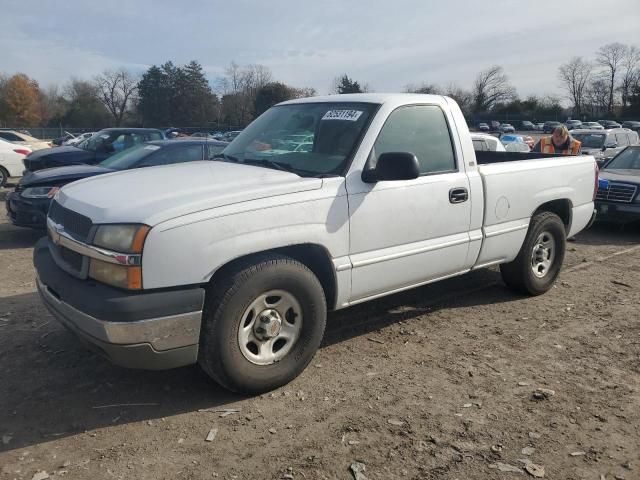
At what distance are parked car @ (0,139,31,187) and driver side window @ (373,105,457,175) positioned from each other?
12.9 metres

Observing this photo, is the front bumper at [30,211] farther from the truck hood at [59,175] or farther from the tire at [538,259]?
the tire at [538,259]

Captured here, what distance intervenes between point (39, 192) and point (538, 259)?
261 inches

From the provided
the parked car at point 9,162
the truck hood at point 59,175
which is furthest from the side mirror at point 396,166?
the parked car at point 9,162

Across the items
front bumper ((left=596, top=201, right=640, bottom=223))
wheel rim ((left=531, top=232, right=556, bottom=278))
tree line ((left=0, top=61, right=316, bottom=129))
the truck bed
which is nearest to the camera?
wheel rim ((left=531, top=232, right=556, bottom=278))

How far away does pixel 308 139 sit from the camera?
13.9 feet

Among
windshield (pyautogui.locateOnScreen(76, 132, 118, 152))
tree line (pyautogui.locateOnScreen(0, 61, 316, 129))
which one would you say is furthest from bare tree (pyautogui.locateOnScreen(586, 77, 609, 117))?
windshield (pyautogui.locateOnScreen(76, 132, 118, 152))

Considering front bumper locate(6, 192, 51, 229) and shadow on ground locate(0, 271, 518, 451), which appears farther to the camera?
front bumper locate(6, 192, 51, 229)

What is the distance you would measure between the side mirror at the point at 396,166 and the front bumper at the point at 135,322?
1482mm

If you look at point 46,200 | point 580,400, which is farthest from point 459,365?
point 46,200

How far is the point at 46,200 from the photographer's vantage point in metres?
7.68

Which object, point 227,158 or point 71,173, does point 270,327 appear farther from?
point 71,173

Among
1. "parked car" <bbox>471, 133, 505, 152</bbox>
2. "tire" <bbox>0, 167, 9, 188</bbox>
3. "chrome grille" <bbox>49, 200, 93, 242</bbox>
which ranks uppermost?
"parked car" <bbox>471, 133, 505, 152</bbox>

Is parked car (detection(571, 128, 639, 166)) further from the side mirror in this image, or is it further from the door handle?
the side mirror

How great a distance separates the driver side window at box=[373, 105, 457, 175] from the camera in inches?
164
